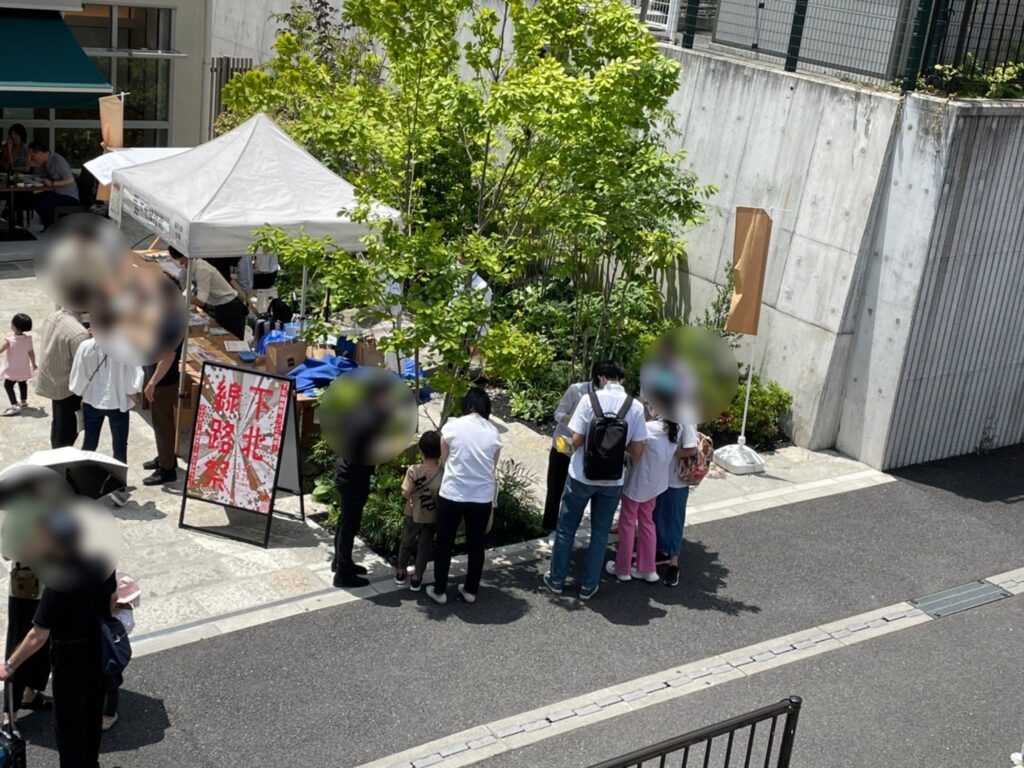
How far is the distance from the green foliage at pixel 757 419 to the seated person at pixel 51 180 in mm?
9514

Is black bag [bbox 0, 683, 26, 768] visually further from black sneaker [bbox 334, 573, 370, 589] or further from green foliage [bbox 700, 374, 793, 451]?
green foliage [bbox 700, 374, 793, 451]

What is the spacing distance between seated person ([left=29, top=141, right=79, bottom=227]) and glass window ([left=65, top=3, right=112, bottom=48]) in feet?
6.99

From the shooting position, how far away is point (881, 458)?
40.5 ft

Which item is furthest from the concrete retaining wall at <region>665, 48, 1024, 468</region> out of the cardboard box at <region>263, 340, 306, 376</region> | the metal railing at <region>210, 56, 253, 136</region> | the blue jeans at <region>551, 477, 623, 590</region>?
the metal railing at <region>210, 56, 253, 136</region>

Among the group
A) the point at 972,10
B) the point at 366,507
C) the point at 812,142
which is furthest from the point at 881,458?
the point at 366,507

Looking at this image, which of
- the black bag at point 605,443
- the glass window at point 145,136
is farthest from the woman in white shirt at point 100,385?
the glass window at point 145,136

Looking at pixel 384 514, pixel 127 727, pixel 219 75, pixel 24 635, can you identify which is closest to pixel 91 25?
pixel 219 75

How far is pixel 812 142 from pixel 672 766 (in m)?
7.31

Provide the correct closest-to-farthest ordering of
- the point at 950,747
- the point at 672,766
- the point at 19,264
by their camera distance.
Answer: the point at 672,766, the point at 950,747, the point at 19,264

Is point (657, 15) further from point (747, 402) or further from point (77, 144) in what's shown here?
point (77, 144)

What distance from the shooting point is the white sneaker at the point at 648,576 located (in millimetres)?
A: 9648

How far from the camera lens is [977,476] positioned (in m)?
12.7

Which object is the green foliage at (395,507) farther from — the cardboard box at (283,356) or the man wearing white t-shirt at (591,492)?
the cardboard box at (283,356)

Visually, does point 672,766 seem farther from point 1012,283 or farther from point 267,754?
point 1012,283
